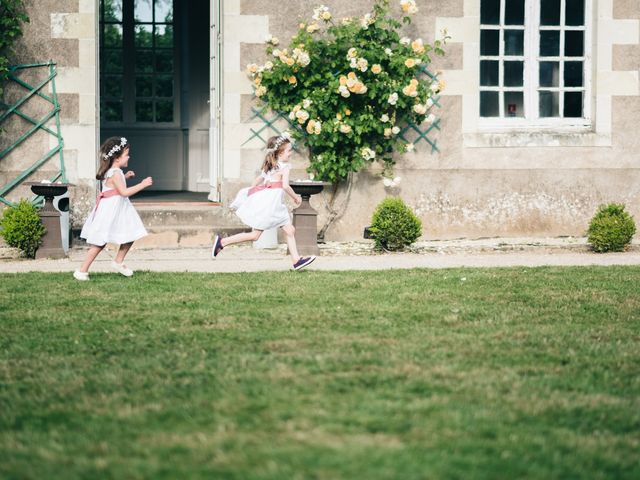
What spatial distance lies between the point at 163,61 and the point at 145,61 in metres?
0.24

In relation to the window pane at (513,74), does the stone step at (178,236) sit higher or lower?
lower

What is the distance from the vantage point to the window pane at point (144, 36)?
14.2 metres

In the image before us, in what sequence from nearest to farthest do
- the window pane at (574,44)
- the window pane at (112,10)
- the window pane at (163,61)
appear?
the window pane at (574,44) → the window pane at (112,10) → the window pane at (163,61)

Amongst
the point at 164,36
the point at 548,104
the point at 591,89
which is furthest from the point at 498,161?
the point at 164,36

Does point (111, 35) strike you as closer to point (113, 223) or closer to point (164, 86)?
point (164, 86)

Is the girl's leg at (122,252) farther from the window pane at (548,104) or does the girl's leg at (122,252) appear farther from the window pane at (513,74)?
the window pane at (548,104)

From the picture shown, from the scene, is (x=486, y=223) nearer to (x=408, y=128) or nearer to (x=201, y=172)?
(x=408, y=128)

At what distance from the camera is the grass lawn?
3650mm

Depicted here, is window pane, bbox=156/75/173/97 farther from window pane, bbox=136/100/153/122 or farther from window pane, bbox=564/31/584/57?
window pane, bbox=564/31/584/57

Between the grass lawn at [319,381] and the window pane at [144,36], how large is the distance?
22.4ft

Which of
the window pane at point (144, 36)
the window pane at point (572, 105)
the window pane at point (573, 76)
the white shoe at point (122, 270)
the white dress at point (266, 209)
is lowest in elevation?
the white shoe at point (122, 270)

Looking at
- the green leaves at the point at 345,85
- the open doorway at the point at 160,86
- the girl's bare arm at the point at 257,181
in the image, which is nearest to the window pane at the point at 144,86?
the open doorway at the point at 160,86

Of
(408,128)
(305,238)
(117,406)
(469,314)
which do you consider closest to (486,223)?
(408,128)

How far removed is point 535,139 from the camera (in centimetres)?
1185
